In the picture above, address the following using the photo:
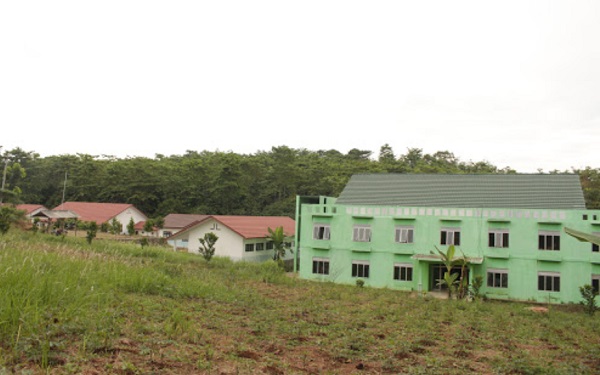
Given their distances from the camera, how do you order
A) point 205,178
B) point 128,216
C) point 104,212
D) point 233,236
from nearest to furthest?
point 233,236 → point 104,212 → point 128,216 → point 205,178

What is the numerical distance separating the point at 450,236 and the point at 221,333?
637 inches

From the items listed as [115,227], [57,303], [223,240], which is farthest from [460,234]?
[115,227]

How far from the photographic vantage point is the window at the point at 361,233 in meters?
22.3

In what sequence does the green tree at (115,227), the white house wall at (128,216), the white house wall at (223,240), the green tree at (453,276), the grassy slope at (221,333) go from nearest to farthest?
the grassy slope at (221,333), the green tree at (453,276), the white house wall at (223,240), the green tree at (115,227), the white house wall at (128,216)

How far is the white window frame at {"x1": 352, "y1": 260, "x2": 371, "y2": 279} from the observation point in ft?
72.5

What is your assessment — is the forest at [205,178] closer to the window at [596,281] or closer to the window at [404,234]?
the window at [404,234]

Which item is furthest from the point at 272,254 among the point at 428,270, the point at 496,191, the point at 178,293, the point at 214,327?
the point at 214,327

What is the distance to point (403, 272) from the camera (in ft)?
70.6

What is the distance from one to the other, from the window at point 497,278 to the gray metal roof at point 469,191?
3.24 metres

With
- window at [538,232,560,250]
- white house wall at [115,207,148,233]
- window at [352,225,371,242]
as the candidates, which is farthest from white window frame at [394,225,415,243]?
white house wall at [115,207,148,233]

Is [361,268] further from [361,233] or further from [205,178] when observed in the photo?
[205,178]

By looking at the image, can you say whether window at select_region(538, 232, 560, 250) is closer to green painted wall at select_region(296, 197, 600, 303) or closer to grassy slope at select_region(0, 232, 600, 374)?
green painted wall at select_region(296, 197, 600, 303)

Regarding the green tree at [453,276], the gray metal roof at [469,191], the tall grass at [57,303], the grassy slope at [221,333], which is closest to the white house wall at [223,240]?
the gray metal roof at [469,191]

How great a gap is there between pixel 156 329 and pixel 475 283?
49.0ft
